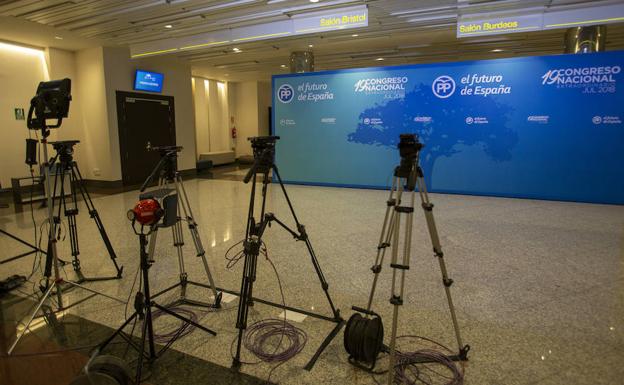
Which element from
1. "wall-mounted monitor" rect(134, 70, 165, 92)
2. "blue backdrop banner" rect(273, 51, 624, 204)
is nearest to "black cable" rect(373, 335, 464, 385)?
"blue backdrop banner" rect(273, 51, 624, 204)

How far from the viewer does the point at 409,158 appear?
1.88 metres

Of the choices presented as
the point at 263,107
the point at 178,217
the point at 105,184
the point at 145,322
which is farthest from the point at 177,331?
the point at 263,107

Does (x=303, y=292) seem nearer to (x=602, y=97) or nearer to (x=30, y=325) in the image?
(x=30, y=325)

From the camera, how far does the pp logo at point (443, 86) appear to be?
7.22 meters

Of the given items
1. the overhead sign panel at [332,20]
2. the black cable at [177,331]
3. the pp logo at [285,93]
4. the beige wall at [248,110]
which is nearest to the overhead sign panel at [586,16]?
the overhead sign panel at [332,20]

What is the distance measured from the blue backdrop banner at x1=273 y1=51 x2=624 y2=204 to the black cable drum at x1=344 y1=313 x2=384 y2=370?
236 inches

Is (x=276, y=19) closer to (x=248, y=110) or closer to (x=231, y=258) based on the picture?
(x=231, y=258)

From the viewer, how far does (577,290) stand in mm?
3061

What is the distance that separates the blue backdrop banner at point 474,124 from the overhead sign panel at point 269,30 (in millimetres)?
2004

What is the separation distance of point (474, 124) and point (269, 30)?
430 cm

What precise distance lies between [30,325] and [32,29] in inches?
248

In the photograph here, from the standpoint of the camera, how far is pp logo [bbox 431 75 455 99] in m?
7.22

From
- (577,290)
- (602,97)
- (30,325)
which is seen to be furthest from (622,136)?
(30,325)

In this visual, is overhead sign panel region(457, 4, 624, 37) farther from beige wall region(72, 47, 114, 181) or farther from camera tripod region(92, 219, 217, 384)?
beige wall region(72, 47, 114, 181)
